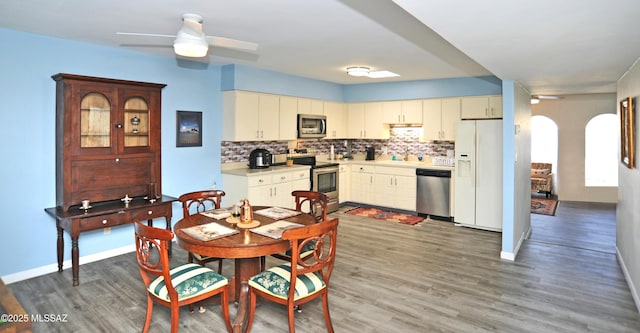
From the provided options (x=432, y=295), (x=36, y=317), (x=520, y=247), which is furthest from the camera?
(x=520, y=247)

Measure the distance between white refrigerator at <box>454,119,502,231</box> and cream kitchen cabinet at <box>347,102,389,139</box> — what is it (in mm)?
1748

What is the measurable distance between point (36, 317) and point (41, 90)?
7.11ft

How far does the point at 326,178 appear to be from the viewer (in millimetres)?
6773

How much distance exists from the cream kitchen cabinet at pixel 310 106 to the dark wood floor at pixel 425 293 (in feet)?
8.05

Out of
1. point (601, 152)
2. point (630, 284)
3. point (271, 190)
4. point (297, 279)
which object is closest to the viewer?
point (297, 279)

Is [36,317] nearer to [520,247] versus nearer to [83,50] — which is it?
[83,50]

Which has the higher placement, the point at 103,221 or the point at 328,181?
the point at 328,181

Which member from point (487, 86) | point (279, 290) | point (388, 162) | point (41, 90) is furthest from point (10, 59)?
point (487, 86)

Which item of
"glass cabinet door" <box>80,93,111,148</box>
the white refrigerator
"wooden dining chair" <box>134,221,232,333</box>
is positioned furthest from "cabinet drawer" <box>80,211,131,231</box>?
the white refrigerator

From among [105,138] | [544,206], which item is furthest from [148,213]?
[544,206]

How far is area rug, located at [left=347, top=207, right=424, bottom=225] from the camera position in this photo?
6238 mm

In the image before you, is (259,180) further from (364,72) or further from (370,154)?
(370,154)

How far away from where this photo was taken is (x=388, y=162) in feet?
23.4

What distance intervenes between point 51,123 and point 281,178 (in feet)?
9.47
